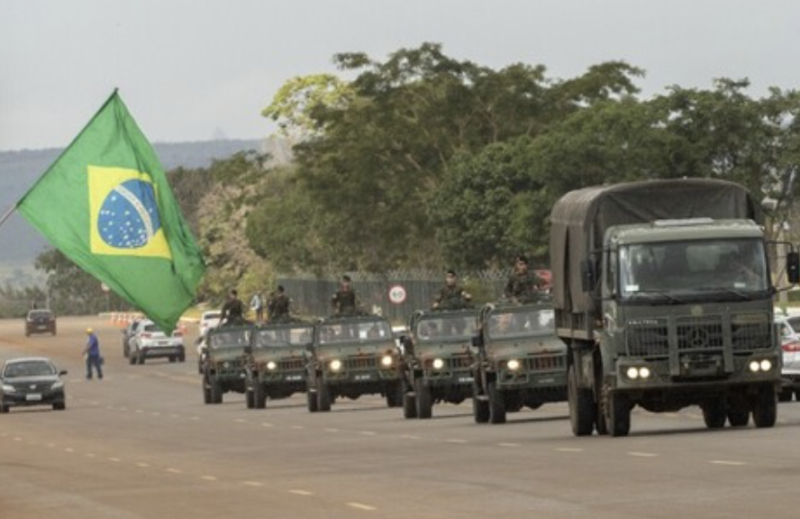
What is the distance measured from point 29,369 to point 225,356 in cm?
641

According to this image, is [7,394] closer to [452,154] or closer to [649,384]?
[649,384]

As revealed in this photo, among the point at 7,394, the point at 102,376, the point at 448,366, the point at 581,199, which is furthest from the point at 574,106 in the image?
the point at 581,199

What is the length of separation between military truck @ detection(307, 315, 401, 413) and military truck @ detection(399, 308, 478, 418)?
449 centimetres

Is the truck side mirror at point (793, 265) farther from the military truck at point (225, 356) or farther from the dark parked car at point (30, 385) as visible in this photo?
the dark parked car at point (30, 385)

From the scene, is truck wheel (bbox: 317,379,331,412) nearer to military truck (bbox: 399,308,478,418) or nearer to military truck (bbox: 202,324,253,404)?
military truck (bbox: 399,308,478,418)

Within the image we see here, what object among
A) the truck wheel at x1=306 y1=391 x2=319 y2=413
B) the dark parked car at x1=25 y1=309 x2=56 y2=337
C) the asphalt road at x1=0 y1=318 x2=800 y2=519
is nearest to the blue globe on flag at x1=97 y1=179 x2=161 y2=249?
the asphalt road at x1=0 y1=318 x2=800 y2=519

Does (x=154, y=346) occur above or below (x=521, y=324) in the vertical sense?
above

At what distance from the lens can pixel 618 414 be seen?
34.6 m

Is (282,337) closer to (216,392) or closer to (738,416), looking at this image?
(216,392)

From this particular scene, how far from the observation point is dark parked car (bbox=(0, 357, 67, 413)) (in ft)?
220

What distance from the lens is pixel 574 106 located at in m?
109

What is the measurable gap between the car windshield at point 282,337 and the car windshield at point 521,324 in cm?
1549

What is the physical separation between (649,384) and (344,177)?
7882 cm

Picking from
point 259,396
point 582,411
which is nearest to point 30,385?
point 259,396
